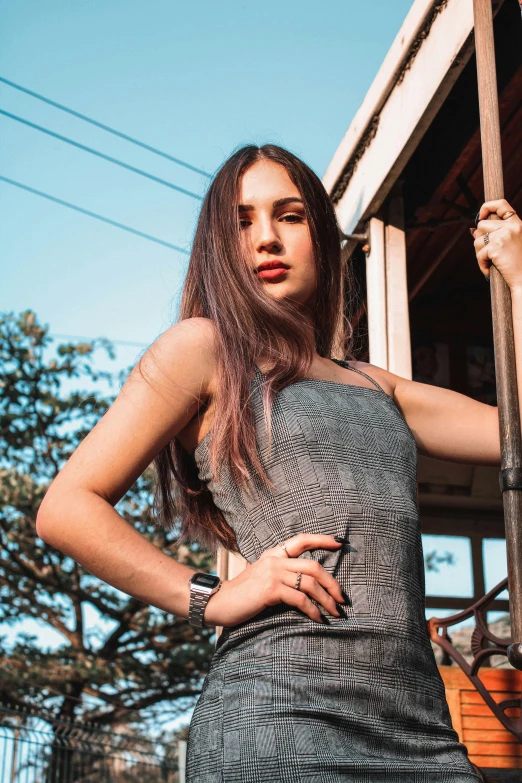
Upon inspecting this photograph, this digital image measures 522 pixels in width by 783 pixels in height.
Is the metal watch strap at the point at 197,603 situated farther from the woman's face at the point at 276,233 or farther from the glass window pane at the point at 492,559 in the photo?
the glass window pane at the point at 492,559

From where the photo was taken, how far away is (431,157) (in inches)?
186

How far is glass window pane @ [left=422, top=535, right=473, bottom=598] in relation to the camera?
28.7 ft

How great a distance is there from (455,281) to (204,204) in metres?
5.50

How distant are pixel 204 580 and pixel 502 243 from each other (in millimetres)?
848

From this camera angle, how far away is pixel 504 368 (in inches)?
70.8

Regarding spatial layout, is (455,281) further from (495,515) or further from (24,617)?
(24,617)

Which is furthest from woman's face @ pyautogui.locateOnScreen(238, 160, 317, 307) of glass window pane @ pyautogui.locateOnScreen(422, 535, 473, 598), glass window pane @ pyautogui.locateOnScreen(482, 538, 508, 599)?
glass window pane @ pyautogui.locateOnScreen(482, 538, 508, 599)

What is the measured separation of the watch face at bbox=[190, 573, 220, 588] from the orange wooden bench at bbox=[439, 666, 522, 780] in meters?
2.54

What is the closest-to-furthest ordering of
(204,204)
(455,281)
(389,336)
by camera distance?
1. (204,204)
2. (389,336)
3. (455,281)

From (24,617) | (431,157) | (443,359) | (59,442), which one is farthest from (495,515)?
Answer: (24,617)

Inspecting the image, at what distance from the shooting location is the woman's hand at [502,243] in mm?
1849

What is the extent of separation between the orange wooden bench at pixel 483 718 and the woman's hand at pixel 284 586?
2.57m

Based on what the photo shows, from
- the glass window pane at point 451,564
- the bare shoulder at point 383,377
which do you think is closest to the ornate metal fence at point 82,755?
the glass window pane at point 451,564

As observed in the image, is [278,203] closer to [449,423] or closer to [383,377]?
[383,377]
